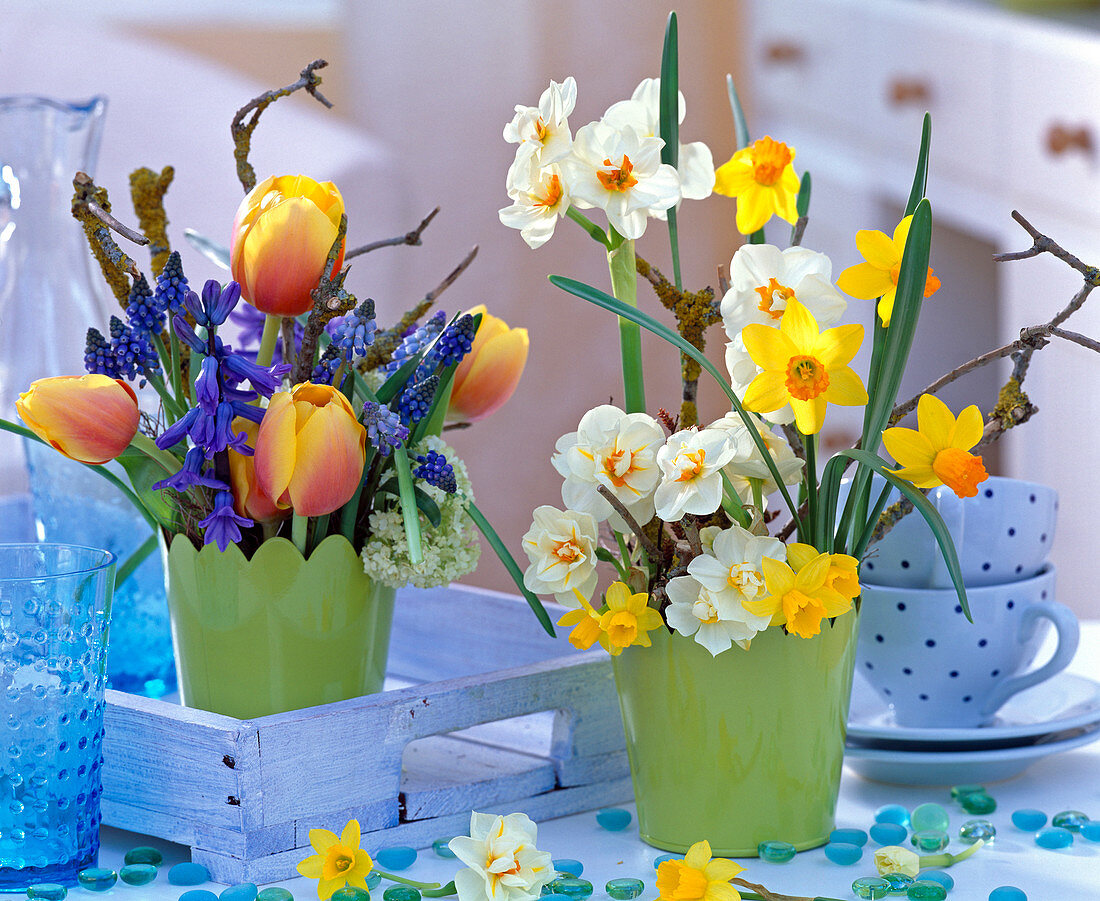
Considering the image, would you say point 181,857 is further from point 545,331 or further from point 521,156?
point 545,331

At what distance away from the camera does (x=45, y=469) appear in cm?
72

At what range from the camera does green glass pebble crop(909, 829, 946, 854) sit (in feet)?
1.71

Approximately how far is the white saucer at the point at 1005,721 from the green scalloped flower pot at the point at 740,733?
9 cm

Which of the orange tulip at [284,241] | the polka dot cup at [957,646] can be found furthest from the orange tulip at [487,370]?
the polka dot cup at [957,646]

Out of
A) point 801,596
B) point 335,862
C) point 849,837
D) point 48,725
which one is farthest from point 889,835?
point 48,725

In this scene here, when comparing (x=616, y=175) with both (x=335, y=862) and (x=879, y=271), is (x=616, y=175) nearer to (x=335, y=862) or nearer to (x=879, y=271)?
(x=879, y=271)

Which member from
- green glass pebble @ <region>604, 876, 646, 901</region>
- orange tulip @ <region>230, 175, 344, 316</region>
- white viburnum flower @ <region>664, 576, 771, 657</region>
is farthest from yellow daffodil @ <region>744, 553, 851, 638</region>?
orange tulip @ <region>230, 175, 344, 316</region>

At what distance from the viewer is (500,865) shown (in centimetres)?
45

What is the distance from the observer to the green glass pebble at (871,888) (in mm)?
476

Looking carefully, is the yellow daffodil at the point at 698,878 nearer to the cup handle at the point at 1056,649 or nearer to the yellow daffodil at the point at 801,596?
the yellow daffodil at the point at 801,596

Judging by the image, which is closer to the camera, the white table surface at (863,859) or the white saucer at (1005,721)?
the white table surface at (863,859)

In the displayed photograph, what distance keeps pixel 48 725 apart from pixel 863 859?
1.03 ft

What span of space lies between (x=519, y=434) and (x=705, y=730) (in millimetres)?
1582

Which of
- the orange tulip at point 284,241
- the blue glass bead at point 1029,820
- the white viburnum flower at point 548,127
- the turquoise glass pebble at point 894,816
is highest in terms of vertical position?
the white viburnum flower at point 548,127
